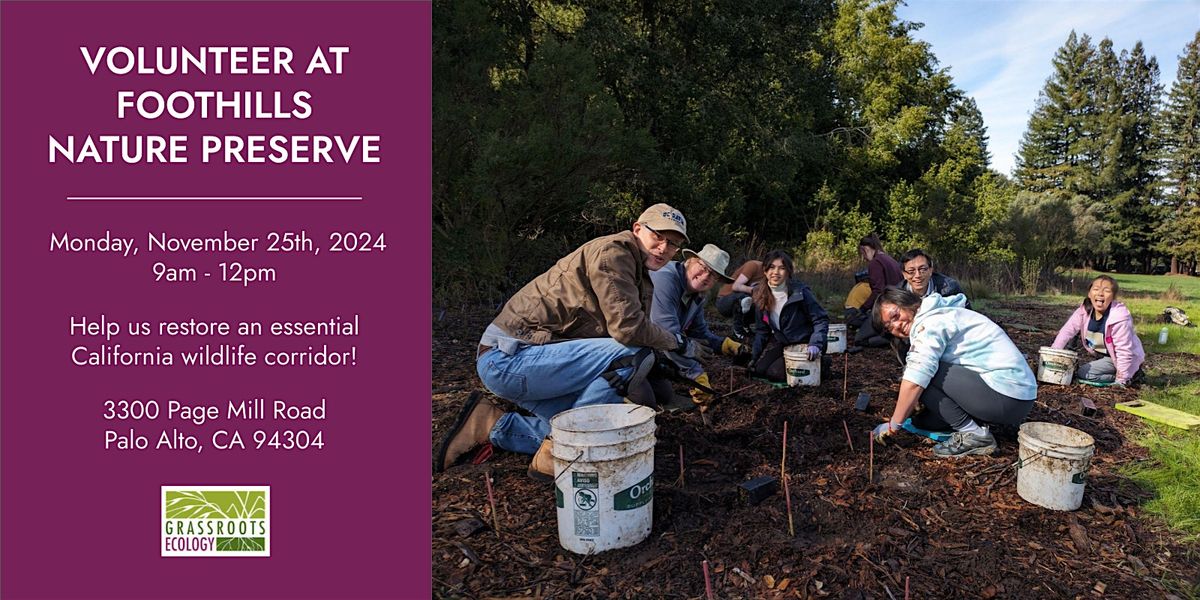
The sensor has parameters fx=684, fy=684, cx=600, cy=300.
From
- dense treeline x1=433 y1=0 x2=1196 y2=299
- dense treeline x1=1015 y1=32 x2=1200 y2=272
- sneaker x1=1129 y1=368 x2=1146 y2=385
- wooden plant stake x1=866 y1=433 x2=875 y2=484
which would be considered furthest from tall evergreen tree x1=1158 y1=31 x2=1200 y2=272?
wooden plant stake x1=866 y1=433 x2=875 y2=484

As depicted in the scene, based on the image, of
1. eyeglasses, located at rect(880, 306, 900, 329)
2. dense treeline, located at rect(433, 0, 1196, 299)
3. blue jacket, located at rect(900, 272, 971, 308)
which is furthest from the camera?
dense treeline, located at rect(433, 0, 1196, 299)

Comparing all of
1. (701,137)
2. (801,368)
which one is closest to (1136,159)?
(701,137)

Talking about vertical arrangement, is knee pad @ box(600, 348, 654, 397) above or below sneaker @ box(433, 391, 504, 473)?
above

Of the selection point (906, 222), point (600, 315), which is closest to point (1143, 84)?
point (906, 222)

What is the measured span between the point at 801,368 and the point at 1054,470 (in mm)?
2011

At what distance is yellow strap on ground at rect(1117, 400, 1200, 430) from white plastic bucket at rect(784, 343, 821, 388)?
186 centimetres

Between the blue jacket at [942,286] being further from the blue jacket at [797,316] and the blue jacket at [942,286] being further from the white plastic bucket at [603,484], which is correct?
the white plastic bucket at [603,484]

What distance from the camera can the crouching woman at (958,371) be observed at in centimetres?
337

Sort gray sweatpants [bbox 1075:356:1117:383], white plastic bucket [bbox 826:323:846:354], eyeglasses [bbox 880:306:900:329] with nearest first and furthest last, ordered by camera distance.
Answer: eyeglasses [bbox 880:306:900:329] → gray sweatpants [bbox 1075:356:1117:383] → white plastic bucket [bbox 826:323:846:354]

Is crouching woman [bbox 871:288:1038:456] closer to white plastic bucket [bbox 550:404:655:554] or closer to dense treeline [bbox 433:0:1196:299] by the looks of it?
white plastic bucket [bbox 550:404:655:554]

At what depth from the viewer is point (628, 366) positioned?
10.9ft

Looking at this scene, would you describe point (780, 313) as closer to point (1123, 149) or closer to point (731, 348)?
point (731, 348)

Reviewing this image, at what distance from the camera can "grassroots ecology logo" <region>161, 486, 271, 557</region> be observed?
2.32 m

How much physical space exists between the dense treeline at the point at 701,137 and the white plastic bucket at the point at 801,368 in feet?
10.6
